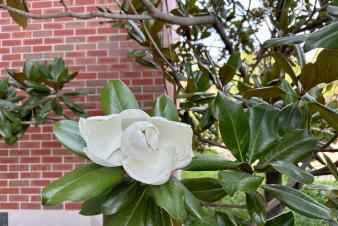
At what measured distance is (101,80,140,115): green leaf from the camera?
97 cm

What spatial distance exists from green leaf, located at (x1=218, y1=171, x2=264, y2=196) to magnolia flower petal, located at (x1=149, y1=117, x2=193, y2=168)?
9 centimetres

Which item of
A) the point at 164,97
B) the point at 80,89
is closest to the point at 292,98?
the point at 164,97

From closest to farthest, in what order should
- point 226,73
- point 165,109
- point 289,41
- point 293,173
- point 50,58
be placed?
point 293,173
point 165,109
point 289,41
point 226,73
point 50,58

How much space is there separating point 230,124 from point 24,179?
10.3 ft

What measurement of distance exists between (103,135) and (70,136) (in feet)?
0.54

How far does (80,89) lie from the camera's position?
3549 millimetres

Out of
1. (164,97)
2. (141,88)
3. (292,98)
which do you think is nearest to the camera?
(164,97)

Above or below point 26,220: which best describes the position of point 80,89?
above

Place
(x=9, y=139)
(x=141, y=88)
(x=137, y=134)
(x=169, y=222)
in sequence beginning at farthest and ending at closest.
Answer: (x=141, y=88), (x=9, y=139), (x=169, y=222), (x=137, y=134)

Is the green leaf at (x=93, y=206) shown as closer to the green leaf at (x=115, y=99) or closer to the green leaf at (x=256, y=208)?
the green leaf at (x=115, y=99)

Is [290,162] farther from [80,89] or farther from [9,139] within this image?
[80,89]

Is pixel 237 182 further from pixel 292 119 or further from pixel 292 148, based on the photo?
pixel 292 119

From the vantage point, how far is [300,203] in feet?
2.90

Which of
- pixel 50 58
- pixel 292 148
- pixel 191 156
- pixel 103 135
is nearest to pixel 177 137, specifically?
pixel 191 156
